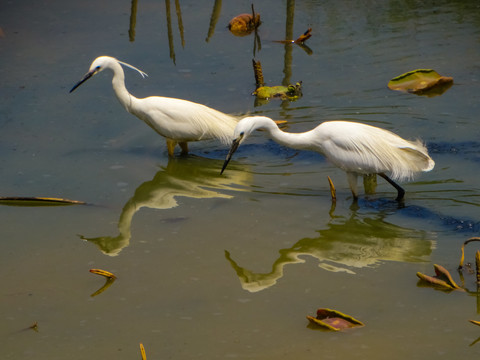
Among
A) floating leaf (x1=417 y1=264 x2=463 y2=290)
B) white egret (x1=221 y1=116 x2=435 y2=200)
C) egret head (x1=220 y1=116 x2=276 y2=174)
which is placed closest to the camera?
floating leaf (x1=417 y1=264 x2=463 y2=290)

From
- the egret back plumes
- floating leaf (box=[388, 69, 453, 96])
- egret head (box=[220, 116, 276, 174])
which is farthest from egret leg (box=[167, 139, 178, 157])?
floating leaf (box=[388, 69, 453, 96])

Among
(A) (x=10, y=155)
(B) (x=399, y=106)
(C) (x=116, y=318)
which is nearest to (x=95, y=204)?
(A) (x=10, y=155)

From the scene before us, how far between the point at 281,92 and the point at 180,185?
2.17 metres

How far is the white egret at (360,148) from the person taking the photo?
599 cm

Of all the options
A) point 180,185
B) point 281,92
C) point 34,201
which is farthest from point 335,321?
point 281,92

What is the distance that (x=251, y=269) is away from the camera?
5371mm

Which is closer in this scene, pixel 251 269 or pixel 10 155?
pixel 251 269

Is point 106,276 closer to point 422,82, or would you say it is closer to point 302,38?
point 422,82

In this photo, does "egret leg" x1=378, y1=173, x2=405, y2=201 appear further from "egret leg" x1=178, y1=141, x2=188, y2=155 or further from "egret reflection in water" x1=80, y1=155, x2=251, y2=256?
"egret leg" x1=178, y1=141, x2=188, y2=155

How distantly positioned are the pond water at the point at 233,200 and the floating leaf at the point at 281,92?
13 cm

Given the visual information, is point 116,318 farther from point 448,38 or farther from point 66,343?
point 448,38

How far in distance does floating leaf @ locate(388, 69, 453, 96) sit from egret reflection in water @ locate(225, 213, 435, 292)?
289 cm

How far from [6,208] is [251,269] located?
242 centimetres

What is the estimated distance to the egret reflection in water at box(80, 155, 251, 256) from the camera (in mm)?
6621
